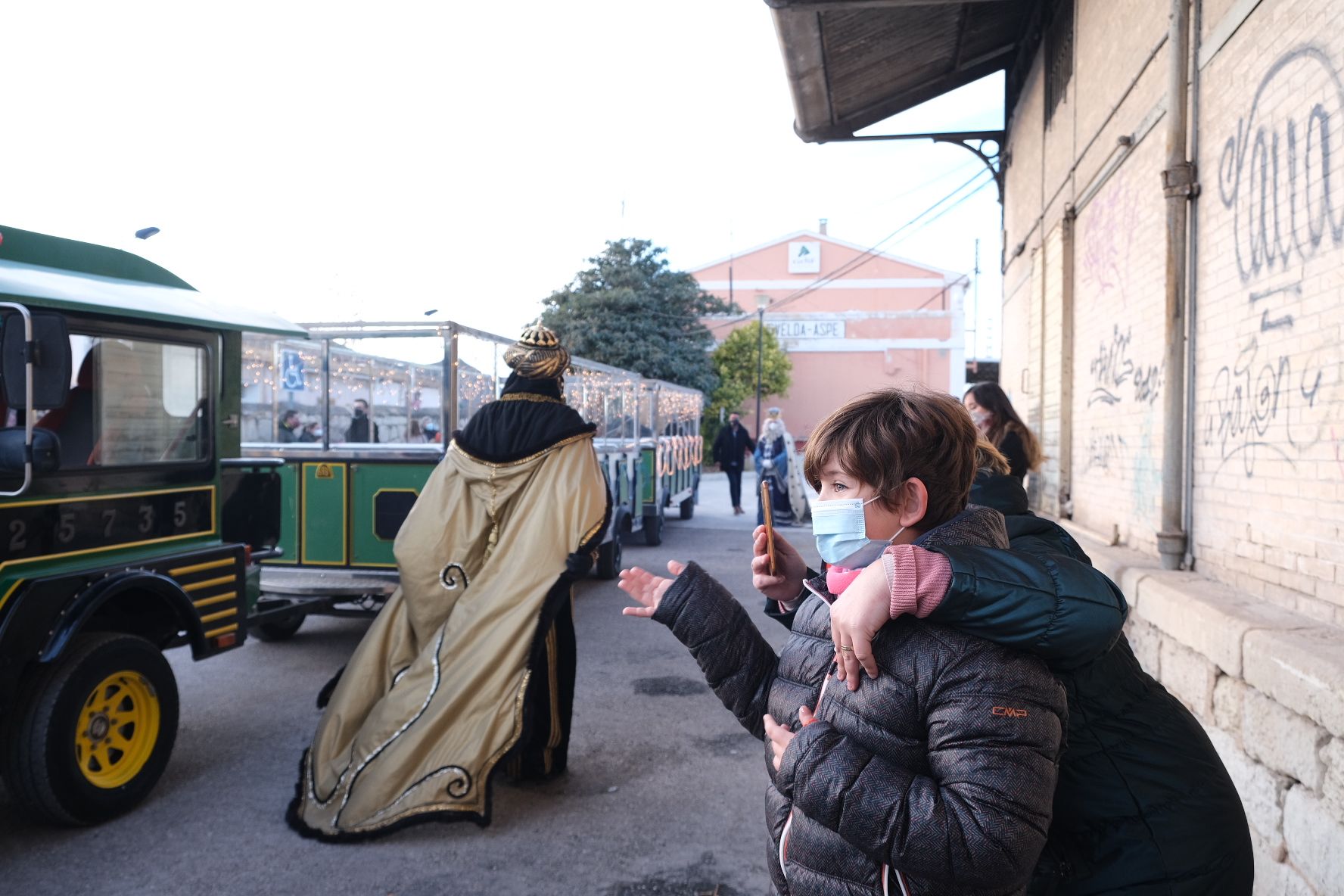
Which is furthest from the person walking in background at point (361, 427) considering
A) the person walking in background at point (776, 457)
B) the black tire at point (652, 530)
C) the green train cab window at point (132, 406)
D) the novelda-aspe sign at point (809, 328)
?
the novelda-aspe sign at point (809, 328)

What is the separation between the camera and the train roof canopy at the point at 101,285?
4.00 m

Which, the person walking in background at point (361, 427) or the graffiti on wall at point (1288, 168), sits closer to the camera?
the graffiti on wall at point (1288, 168)

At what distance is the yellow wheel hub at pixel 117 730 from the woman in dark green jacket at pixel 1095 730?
383cm

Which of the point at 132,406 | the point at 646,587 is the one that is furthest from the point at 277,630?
the point at 646,587

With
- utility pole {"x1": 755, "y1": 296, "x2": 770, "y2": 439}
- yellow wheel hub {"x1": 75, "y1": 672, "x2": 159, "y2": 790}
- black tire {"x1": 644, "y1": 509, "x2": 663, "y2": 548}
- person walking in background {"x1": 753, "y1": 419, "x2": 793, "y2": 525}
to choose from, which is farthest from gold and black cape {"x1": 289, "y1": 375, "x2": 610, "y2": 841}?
utility pole {"x1": 755, "y1": 296, "x2": 770, "y2": 439}

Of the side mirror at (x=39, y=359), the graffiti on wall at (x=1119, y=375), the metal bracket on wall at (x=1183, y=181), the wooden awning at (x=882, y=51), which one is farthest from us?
the wooden awning at (x=882, y=51)

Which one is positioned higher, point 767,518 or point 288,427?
point 288,427

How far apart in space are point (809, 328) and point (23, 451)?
1596 inches

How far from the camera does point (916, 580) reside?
1.49m

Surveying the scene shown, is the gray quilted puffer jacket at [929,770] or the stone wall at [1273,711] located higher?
the gray quilted puffer jacket at [929,770]

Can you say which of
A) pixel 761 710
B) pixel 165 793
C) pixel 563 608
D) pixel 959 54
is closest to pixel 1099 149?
pixel 959 54

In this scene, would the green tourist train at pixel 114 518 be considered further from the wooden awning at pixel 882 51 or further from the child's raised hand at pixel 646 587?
the wooden awning at pixel 882 51

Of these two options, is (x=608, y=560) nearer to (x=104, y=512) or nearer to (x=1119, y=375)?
(x=1119, y=375)

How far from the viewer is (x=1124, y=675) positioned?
5.64 feet
